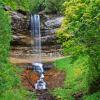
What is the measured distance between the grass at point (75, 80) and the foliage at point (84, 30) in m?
0.87

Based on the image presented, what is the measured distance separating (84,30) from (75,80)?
843cm

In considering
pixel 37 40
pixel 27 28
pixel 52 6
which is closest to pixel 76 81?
pixel 37 40

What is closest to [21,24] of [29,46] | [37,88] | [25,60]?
[29,46]

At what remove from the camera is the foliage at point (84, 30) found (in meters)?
18.9

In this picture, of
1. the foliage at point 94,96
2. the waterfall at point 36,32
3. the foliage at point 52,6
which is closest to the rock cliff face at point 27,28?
the waterfall at point 36,32

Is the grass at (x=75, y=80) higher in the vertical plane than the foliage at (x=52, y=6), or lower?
lower

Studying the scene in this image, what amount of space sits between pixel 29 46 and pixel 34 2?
8699mm

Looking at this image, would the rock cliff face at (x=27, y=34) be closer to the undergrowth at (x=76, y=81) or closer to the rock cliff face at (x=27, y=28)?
the rock cliff face at (x=27, y=28)

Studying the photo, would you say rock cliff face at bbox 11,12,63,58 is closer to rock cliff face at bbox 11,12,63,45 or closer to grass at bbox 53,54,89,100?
rock cliff face at bbox 11,12,63,45

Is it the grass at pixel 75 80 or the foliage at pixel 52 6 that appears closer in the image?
the grass at pixel 75 80

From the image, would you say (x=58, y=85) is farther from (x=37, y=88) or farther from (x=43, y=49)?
(x=43, y=49)

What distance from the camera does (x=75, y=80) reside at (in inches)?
1065

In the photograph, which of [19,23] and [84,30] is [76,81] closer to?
[84,30]

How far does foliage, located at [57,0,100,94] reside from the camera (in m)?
18.9
